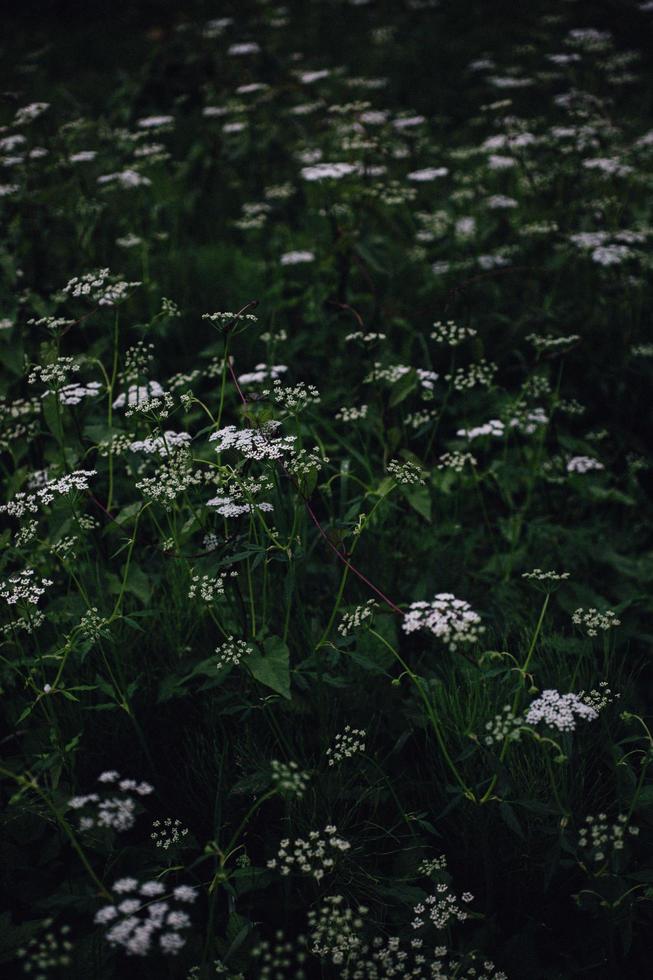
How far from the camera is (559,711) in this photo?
182 cm

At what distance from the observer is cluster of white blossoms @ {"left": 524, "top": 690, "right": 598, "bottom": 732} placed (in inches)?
69.8

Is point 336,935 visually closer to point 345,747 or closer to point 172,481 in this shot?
point 345,747

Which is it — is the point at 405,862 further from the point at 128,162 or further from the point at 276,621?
the point at 128,162

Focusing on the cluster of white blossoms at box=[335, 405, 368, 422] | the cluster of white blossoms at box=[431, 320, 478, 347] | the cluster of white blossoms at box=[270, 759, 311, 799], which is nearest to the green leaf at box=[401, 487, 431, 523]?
the cluster of white blossoms at box=[335, 405, 368, 422]

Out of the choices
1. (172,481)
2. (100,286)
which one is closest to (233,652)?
(172,481)

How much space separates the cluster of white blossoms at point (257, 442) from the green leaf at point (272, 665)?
0.55 metres

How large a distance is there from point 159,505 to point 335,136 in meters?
4.55

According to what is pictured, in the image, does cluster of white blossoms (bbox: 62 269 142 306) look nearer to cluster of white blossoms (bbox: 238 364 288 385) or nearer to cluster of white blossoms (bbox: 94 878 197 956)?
cluster of white blossoms (bbox: 238 364 288 385)

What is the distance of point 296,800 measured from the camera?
214 cm

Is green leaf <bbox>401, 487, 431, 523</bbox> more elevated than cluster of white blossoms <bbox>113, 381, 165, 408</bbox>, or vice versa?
cluster of white blossoms <bbox>113, 381, 165, 408</bbox>

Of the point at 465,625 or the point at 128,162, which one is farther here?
the point at 128,162

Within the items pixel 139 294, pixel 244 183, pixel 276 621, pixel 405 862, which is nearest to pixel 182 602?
pixel 276 621

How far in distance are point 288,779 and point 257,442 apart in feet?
3.00

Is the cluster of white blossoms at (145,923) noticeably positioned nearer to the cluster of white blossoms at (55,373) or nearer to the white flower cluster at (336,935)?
the white flower cluster at (336,935)
